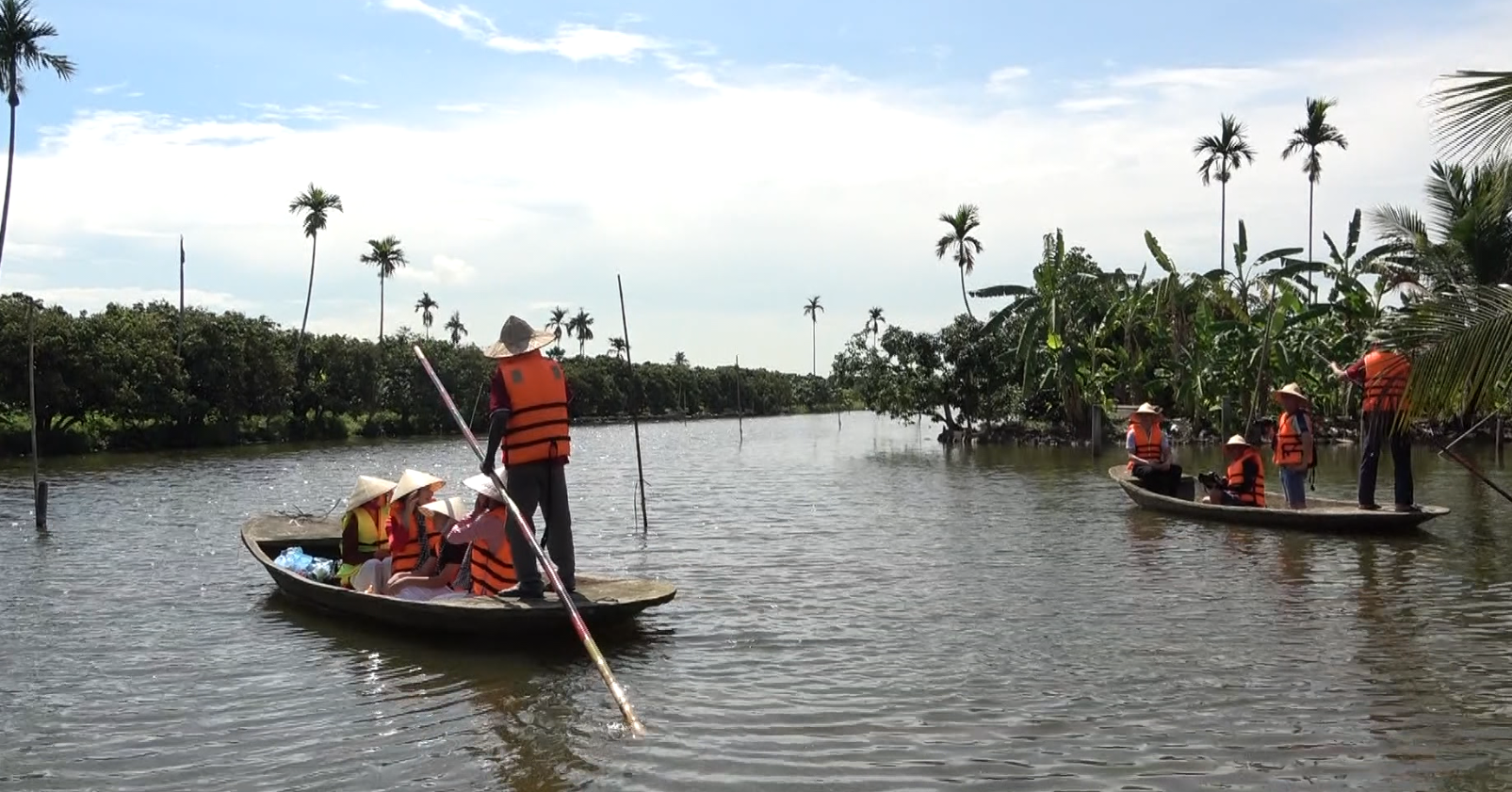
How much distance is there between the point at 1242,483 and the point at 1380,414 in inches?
90.4

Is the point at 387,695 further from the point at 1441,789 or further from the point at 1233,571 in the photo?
the point at 1233,571

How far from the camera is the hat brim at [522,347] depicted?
29.9 feet

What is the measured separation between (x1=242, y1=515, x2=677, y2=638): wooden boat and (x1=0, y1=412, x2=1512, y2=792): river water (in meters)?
0.19

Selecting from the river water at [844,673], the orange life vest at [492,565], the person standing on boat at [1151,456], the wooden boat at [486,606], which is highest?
the person standing on boat at [1151,456]

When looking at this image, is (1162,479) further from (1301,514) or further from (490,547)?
(490,547)

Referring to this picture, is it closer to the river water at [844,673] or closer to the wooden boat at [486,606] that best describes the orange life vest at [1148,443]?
the river water at [844,673]

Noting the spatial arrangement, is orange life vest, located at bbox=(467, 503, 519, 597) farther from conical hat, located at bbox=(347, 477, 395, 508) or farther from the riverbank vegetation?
the riverbank vegetation

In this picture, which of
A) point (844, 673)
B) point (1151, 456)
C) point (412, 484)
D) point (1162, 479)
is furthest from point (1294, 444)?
point (412, 484)

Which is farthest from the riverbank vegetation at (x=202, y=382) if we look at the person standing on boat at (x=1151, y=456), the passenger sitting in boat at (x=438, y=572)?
the passenger sitting in boat at (x=438, y=572)

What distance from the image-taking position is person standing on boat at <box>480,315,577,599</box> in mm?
8930

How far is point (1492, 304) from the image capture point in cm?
720

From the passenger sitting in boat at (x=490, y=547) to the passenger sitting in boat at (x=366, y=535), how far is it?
1.25m

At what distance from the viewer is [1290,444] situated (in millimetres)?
15430

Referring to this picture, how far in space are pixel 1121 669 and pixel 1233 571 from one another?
15.4ft
